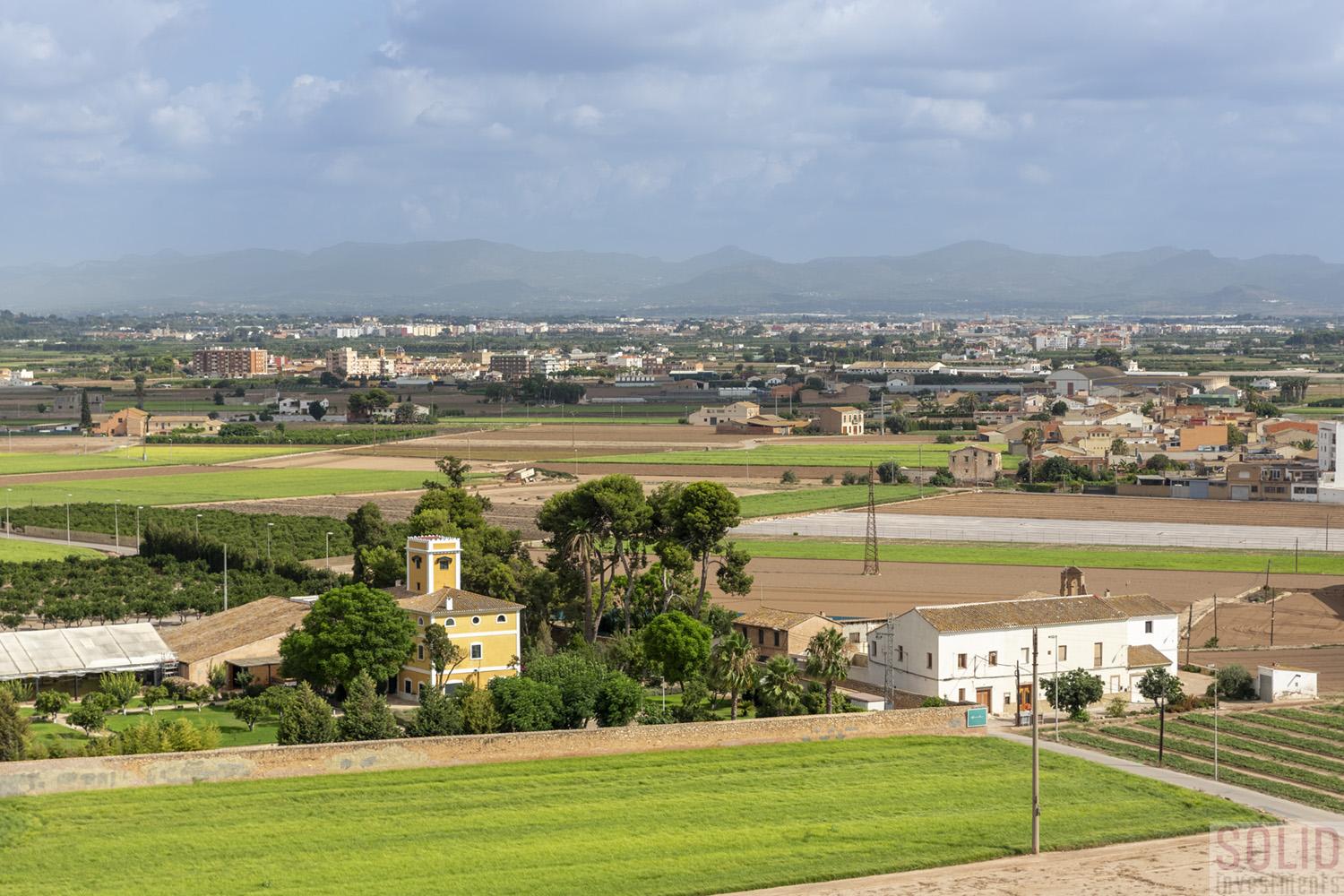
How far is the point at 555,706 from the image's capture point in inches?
1249

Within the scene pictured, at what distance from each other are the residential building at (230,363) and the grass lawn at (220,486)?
95.2m

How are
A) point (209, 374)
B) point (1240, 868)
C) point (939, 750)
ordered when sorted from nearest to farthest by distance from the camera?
point (1240, 868)
point (939, 750)
point (209, 374)

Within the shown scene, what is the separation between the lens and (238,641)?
38.2 m

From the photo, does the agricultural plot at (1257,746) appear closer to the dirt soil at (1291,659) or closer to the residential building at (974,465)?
the dirt soil at (1291,659)

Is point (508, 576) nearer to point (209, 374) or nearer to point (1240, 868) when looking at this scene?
point (1240, 868)

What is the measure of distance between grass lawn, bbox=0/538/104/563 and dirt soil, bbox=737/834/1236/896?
1453 inches

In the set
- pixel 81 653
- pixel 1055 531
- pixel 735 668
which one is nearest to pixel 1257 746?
pixel 735 668

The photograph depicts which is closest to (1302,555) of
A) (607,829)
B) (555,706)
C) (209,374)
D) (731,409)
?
(555,706)

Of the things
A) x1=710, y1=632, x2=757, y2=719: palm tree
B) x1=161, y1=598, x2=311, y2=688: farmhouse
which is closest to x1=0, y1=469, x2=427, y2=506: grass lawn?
x1=161, y1=598, x2=311, y2=688: farmhouse

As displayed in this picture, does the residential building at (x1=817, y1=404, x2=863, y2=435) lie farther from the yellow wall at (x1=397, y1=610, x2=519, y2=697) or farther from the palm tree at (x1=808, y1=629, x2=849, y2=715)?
the palm tree at (x1=808, y1=629, x2=849, y2=715)

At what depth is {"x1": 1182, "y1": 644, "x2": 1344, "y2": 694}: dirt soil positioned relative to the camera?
38.5 metres

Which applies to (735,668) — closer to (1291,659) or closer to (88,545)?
(1291,659)

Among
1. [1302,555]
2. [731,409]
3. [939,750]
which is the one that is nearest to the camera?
[939,750]

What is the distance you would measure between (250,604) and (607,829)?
18.1 meters
